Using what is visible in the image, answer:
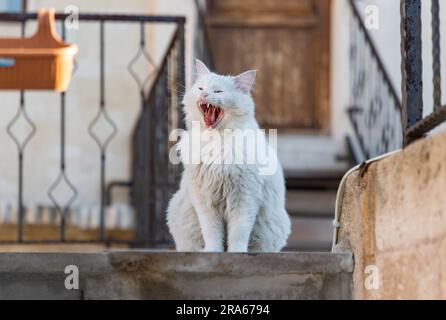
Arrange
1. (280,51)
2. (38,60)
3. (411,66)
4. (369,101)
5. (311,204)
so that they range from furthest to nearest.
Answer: (280,51)
(369,101)
(311,204)
(38,60)
(411,66)

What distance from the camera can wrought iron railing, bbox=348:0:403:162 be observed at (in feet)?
21.7

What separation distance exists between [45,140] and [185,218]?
3482mm

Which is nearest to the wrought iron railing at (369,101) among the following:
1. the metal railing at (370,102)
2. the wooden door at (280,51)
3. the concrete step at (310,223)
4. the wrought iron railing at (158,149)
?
the metal railing at (370,102)

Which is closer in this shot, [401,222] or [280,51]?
[401,222]

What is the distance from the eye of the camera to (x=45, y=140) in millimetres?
7488

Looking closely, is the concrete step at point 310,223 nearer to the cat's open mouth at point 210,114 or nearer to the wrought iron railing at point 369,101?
the wrought iron railing at point 369,101

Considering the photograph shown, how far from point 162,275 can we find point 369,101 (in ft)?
13.7

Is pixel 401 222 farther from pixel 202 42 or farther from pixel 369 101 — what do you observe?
pixel 369 101

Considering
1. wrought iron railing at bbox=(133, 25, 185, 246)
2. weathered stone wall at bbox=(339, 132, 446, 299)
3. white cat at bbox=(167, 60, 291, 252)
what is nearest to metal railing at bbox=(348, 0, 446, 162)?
wrought iron railing at bbox=(133, 25, 185, 246)

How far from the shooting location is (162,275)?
335 cm

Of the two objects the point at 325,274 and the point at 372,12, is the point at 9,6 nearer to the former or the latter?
the point at 372,12

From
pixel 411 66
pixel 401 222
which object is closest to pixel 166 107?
pixel 411 66
